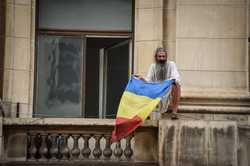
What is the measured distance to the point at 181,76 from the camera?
1634cm

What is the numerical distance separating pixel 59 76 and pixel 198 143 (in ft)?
13.7

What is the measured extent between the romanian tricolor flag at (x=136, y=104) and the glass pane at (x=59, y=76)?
251 cm

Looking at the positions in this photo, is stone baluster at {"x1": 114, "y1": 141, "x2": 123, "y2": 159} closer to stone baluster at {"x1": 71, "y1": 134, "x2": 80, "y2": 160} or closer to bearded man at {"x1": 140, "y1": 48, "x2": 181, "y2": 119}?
stone baluster at {"x1": 71, "y1": 134, "x2": 80, "y2": 160}

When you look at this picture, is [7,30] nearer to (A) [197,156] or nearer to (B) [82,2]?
(B) [82,2]

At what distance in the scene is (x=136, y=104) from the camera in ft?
48.4

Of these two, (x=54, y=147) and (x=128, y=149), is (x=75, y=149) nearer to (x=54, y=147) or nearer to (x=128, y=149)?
(x=54, y=147)

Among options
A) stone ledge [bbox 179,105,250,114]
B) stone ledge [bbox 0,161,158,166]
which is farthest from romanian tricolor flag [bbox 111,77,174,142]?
stone ledge [bbox 179,105,250,114]

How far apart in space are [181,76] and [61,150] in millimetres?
3231

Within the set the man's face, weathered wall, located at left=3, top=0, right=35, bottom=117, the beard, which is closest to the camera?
the man's face

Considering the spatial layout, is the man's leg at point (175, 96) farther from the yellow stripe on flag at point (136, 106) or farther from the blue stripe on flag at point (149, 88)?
the yellow stripe on flag at point (136, 106)

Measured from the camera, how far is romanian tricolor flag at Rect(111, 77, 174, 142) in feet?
47.7

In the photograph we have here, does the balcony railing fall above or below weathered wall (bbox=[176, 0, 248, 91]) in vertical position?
below

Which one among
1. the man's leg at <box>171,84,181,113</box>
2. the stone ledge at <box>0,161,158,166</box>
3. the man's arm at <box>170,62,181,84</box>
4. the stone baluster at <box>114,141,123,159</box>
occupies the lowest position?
the stone ledge at <box>0,161,158,166</box>

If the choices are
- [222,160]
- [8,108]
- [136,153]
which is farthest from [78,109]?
[222,160]
